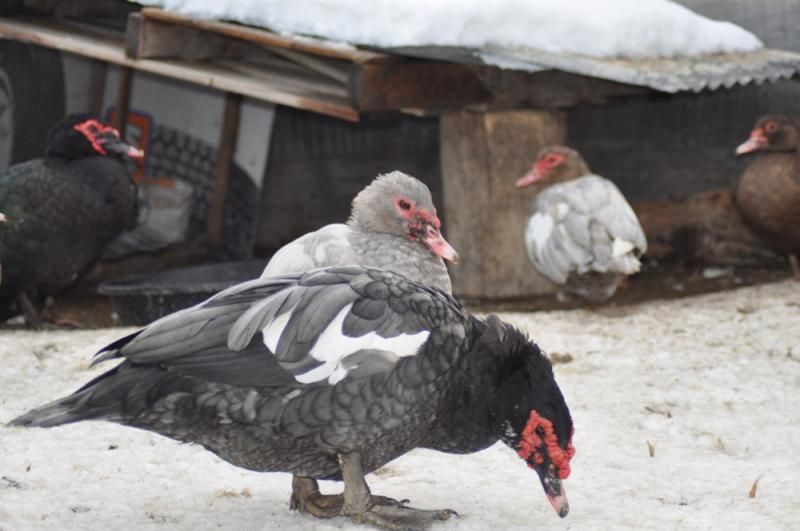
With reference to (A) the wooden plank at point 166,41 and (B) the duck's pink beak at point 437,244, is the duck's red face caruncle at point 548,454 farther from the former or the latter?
(A) the wooden plank at point 166,41

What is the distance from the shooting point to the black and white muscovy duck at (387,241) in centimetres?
423

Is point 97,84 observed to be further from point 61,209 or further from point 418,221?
point 418,221

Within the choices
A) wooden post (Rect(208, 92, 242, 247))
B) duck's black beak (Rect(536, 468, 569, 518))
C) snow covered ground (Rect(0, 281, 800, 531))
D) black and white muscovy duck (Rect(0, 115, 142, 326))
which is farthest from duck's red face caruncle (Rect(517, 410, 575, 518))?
wooden post (Rect(208, 92, 242, 247))

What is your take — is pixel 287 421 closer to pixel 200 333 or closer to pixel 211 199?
pixel 200 333

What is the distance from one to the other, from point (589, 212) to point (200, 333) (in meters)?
3.66

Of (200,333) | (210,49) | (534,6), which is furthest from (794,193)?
(200,333)

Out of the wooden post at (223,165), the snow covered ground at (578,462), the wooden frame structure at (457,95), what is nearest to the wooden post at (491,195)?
the wooden frame structure at (457,95)

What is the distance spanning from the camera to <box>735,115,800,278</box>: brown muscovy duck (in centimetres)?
685

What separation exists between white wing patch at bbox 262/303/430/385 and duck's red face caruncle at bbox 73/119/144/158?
3703 millimetres

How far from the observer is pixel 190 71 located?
6.62 metres

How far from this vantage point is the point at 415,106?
6297 mm

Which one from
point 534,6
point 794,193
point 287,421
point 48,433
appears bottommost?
point 48,433

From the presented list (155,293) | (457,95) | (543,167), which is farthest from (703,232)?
(155,293)

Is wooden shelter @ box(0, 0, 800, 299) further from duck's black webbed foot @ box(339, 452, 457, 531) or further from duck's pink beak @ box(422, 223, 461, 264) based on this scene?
duck's black webbed foot @ box(339, 452, 457, 531)
